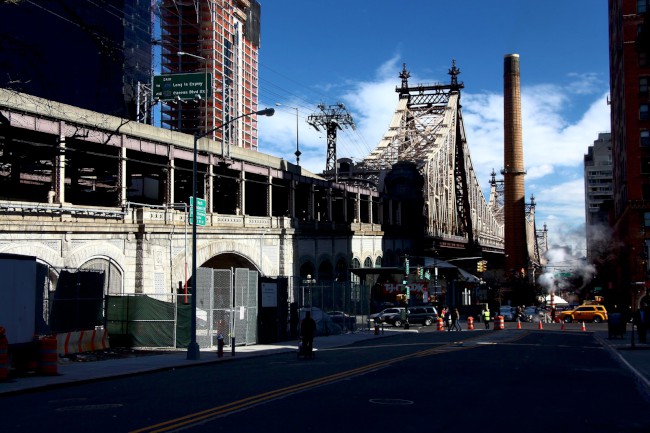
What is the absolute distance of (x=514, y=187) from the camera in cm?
13750

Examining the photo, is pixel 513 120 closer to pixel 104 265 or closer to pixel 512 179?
pixel 512 179

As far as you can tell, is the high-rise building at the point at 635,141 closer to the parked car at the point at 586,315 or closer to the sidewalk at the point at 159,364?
the parked car at the point at 586,315

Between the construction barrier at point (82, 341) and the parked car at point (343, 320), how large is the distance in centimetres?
1825

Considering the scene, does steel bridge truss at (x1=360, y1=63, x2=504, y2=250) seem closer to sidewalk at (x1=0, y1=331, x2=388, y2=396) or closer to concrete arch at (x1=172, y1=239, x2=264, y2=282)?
concrete arch at (x1=172, y1=239, x2=264, y2=282)

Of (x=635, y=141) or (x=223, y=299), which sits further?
Result: (x=635, y=141)

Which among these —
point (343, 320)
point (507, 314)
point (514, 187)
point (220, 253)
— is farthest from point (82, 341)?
point (514, 187)

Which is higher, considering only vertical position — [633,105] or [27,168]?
[633,105]

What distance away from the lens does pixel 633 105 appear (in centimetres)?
8131

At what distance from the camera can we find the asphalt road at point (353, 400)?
12125mm

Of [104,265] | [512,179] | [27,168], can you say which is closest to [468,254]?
[512,179]

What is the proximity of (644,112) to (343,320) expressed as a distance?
50.5 metres

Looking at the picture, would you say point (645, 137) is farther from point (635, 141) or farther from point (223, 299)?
point (223, 299)

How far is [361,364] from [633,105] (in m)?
68.0

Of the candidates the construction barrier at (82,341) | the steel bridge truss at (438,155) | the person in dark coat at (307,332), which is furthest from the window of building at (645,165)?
the construction barrier at (82,341)
